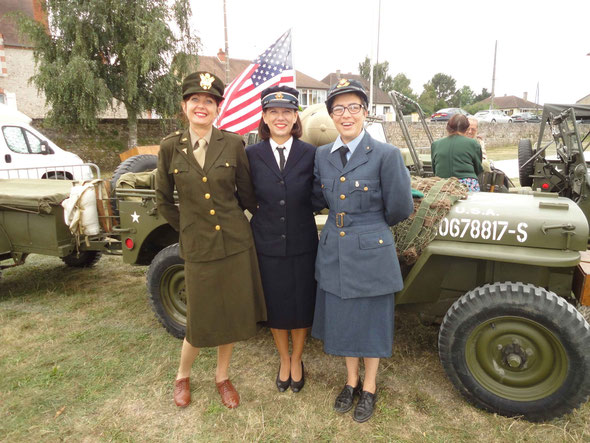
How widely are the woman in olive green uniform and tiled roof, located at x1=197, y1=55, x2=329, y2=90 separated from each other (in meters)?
25.9

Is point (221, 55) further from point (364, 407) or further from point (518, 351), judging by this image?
point (518, 351)

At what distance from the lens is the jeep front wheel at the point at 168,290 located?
10.6ft

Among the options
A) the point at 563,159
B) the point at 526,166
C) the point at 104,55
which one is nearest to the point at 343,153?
the point at 563,159

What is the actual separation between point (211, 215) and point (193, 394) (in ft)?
3.87

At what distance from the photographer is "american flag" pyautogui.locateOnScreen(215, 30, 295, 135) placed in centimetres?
450

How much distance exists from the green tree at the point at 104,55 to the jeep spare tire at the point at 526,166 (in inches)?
446

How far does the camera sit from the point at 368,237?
2.21 meters

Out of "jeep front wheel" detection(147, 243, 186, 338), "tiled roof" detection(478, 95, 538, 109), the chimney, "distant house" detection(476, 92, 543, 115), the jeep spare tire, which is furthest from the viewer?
"tiled roof" detection(478, 95, 538, 109)

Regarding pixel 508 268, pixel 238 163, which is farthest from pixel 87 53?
pixel 508 268

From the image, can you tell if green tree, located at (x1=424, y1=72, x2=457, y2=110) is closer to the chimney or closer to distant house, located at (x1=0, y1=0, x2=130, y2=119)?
the chimney

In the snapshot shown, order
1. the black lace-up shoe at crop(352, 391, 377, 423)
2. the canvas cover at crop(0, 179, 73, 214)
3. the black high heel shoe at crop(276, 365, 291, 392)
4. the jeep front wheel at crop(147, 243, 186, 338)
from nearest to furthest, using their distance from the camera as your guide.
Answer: the black lace-up shoe at crop(352, 391, 377, 423)
the black high heel shoe at crop(276, 365, 291, 392)
the jeep front wheel at crop(147, 243, 186, 338)
the canvas cover at crop(0, 179, 73, 214)

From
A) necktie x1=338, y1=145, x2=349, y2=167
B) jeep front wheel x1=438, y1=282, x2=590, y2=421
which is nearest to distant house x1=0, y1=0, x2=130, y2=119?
necktie x1=338, y1=145, x2=349, y2=167

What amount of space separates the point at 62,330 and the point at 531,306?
3461 mm

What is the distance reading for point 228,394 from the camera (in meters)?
2.56
